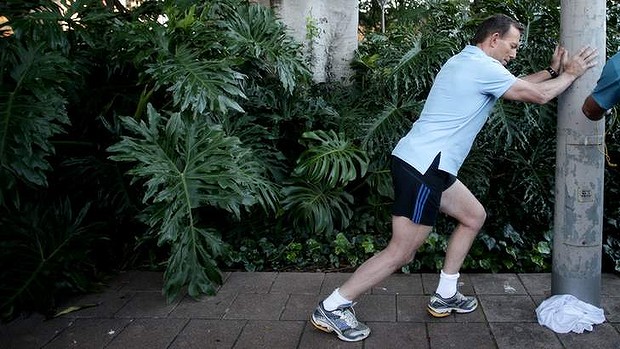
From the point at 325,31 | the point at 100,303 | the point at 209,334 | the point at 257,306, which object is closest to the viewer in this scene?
the point at 209,334

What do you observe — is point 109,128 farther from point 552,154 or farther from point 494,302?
point 552,154

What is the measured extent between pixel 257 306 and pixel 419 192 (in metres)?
1.43

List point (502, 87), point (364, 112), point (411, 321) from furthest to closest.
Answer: point (364, 112) → point (411, 321) → point (502, 87)

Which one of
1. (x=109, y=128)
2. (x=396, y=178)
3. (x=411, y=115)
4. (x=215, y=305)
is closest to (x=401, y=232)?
(x=396, y=178)

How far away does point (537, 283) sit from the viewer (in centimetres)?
430

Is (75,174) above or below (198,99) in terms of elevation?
below

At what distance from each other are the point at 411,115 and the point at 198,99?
1.96 metres

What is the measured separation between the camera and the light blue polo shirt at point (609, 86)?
9.68ft

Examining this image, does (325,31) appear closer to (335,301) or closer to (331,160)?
(331,160)

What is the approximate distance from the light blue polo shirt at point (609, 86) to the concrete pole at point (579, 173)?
334mm

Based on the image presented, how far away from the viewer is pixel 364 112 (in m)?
5.46

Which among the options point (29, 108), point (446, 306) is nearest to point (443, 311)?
point (446, 306)

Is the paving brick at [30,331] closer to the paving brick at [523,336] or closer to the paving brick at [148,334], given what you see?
the paving brick at [148,334]

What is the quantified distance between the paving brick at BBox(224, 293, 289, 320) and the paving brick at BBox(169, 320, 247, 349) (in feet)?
0.36
